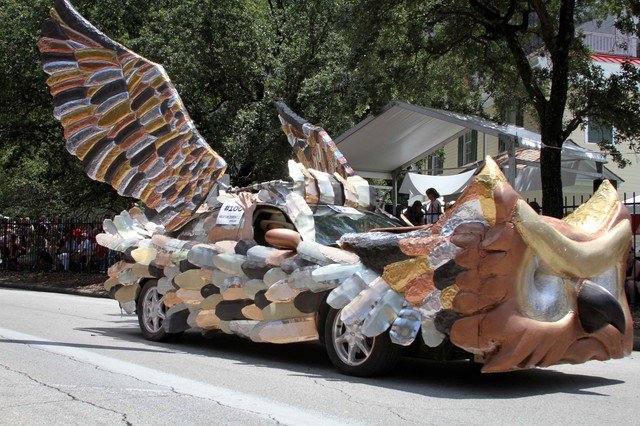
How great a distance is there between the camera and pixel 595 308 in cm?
562

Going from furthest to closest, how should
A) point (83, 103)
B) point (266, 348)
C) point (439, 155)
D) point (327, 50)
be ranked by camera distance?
point (439, 155) < point (327, 50) < point (83, 103) < point (266, 348)

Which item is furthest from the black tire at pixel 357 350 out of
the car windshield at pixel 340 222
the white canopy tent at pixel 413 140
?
the white canopy tent at pixel 413 140

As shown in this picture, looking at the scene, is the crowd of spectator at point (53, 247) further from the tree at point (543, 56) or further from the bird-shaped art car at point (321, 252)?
the bird-shaped art car at point (321, 252)

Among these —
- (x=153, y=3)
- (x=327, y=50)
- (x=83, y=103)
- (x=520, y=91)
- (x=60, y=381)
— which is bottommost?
(x=60, y=381)

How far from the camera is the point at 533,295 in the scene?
5438 mm

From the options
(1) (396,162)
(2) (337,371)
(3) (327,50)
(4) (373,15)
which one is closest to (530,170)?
(1) (396,162)

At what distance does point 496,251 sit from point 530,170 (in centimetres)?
1214

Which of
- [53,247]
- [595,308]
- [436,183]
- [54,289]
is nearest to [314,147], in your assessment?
[595,308]

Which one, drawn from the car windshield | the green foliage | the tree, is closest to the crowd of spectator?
the green foliage

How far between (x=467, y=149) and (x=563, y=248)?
2667 cm

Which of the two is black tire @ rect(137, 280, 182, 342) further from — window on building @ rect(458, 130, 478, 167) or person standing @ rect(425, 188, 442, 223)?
window on building @ rect(458, 130, 478, 167)

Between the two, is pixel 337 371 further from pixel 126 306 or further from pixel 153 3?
pixel 153 3

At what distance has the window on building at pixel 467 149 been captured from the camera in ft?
100

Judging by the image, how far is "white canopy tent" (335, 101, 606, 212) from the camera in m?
13.7
